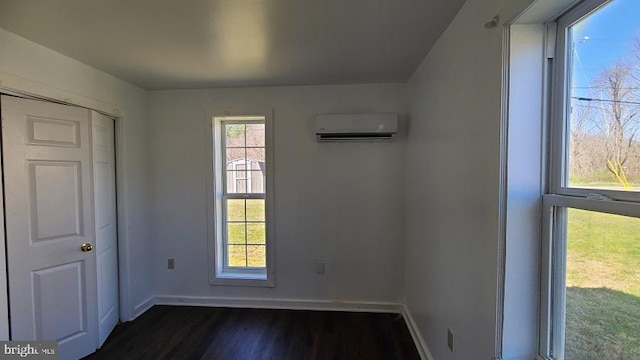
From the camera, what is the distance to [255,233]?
306cm

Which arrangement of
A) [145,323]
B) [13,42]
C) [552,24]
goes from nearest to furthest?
[552,24] < [13,42] < [145,323]

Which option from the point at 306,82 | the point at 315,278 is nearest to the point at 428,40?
the point at 306,82

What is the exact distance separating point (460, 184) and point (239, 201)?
2.28 meters

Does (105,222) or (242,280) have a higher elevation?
(105,222)

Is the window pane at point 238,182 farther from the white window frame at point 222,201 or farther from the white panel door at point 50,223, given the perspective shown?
the white panel door at point 50,223

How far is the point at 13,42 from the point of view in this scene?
1.71 meters

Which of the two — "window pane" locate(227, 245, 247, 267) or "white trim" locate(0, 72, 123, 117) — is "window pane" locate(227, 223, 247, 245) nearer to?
"window pane" locate(227, 245, 247, 267)

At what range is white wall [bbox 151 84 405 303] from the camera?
2.79 metres

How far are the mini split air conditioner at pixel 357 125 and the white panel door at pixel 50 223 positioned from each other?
6.30ft

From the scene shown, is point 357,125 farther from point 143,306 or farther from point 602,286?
point 143,306

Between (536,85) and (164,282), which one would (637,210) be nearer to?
(536,85)

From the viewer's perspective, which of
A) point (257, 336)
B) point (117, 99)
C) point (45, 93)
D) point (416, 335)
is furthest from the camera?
point (117, 99)

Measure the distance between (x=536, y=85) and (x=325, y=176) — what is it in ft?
6.40

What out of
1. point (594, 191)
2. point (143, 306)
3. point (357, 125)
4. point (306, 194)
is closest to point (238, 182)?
point (306, 194)
